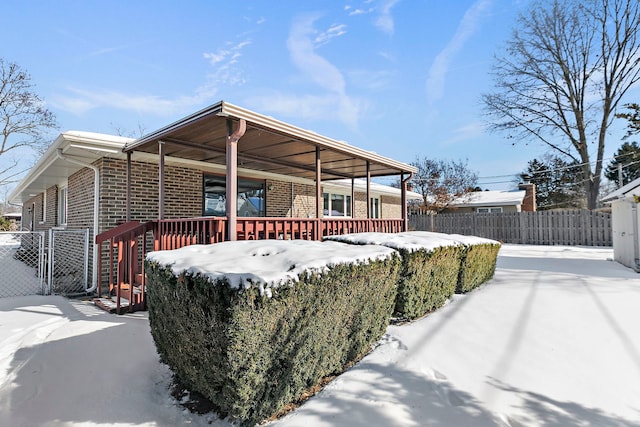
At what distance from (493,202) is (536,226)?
7501mm

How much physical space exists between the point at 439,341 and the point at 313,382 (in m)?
1.74

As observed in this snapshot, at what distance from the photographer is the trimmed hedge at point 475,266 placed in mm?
5672

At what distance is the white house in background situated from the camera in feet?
27.6

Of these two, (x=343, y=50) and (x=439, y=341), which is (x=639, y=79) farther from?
(x=439, y=341)

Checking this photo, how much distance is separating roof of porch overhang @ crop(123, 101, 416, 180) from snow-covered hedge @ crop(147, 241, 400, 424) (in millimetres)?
2093

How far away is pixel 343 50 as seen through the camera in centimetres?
Result: 948

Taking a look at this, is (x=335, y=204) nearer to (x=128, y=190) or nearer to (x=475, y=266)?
(x=475, y=266)

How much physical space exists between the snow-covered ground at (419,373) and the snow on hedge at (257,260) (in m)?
1.06

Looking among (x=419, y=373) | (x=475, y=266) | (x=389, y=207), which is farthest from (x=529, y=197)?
(x=419, y=373)

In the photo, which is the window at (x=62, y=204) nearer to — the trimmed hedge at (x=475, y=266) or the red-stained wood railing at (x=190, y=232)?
the red-stained wood railing at (x=190, y=232)

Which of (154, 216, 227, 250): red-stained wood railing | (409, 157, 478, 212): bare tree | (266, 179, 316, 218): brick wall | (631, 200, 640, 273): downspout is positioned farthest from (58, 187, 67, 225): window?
(409, 157, 478, 212): bare tree

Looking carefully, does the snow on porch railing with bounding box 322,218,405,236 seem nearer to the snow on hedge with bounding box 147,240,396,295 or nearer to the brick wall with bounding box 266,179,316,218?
the snow on hedge with bounding box 147,240,396,295

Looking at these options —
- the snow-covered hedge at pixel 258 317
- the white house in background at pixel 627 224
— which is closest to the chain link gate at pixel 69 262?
the snow-covered hedge at pixel 258 317

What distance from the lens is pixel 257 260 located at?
267cm
